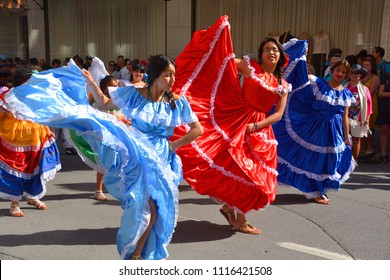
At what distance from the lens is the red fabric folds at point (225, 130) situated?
4137 mm

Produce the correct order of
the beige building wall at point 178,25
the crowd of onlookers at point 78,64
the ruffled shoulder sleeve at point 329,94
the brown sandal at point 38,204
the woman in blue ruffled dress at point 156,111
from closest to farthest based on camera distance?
the woman in blue ruffled dress at point 156,111 < the brown sandal at point 38,204 < the ruffled shoulder sleeve at point 329,94 < the crowd of onlookers at point 78,64 < the beige building wall at point 178,25

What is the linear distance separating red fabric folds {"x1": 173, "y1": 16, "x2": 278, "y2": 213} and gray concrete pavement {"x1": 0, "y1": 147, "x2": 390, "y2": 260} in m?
0.44

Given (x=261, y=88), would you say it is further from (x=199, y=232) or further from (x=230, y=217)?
(x=199, y=232)

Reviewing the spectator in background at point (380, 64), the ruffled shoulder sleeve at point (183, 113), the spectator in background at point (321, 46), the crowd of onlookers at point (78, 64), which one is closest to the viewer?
the ruffled shoulder sleeve at point (183, 113)

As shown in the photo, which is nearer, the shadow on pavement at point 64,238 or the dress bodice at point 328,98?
the shadow on pavement at point 64,238

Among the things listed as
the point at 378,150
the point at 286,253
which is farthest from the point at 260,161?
the point at 378,150

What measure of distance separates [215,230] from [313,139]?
1.79m

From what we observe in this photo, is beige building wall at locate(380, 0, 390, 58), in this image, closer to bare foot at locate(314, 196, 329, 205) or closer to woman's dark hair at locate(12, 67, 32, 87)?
bare foot at locate(314, 196, 329, 205)

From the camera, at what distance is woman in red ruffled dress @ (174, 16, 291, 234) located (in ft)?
13.6

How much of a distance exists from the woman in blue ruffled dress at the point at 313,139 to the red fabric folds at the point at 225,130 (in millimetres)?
1157

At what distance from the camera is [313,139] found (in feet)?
17.9

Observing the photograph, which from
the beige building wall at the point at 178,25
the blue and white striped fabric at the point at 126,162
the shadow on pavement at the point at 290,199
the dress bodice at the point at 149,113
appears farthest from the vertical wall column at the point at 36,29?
the dress bodice at the point at 149,113

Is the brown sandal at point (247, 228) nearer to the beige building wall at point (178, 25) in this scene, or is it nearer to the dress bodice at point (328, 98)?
the dress bodice at point (328, 98)

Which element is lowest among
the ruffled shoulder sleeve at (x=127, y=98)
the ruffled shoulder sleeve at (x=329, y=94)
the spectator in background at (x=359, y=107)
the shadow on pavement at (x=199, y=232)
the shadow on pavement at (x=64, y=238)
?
the shadow on pavement at (x=199, y=232)
